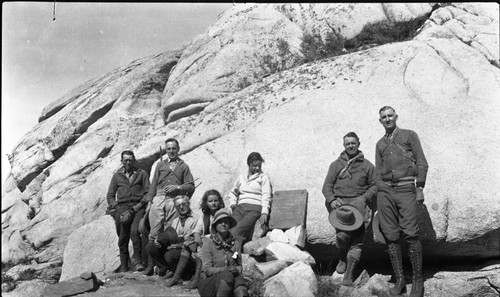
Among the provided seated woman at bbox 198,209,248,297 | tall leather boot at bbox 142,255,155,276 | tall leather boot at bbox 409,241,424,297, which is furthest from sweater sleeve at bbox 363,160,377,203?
tall leather boot at bbox 142,255,155,276

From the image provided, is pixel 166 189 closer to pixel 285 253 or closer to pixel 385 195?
pixel 285 253

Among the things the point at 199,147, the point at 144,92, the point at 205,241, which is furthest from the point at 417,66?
the point at 144,92

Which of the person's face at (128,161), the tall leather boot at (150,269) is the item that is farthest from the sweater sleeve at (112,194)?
the tall leather boot at (150,269)

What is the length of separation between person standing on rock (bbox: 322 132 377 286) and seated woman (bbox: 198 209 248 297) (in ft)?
6.53

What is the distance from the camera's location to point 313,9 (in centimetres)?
1795

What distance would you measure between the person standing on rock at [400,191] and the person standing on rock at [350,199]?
410 mm

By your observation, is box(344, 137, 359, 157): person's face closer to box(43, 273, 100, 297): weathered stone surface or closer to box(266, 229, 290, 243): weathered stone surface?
box(266, 229, 290, 243): weathered stone surface

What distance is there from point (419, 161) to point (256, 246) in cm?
338

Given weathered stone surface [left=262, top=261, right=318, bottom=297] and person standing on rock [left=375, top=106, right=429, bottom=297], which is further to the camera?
person standing on rock [left=375, top=106, right=429, bottom=297]

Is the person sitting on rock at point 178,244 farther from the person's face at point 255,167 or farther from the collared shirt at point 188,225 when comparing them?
the person's face at point 255,167

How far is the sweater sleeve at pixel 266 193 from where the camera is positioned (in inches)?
421

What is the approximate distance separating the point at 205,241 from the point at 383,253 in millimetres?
3746

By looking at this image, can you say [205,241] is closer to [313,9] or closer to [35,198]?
[35,198]

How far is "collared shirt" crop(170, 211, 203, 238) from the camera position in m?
9.96
